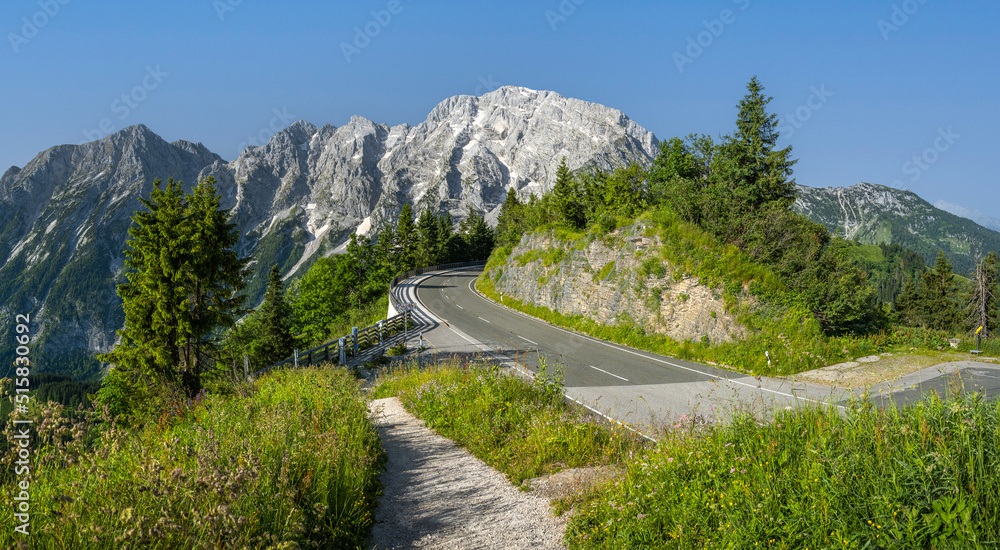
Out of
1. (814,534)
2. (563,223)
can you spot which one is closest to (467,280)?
(563,223)

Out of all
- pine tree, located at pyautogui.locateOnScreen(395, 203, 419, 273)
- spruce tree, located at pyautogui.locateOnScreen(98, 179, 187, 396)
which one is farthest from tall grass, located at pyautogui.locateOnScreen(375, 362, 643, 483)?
pine tree, located at pyautogui.locateOnScreen(395, 203, 419, 273)

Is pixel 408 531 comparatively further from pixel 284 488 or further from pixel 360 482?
pixel 284 488

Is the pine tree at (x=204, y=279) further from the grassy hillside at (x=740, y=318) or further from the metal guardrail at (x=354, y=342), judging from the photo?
the grassy hillside at (x=740, y=318)

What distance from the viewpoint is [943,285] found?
157ft

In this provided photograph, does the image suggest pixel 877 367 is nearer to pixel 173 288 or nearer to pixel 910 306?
pixel 173 288

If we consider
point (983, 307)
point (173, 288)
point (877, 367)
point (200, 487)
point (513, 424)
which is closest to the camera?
point (200, 487)

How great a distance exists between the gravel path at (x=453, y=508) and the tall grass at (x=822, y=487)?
64 centimetres

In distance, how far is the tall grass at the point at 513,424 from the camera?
22.5 ft

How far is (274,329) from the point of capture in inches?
1762

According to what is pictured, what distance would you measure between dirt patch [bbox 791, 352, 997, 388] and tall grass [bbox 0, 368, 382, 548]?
50.2 feet

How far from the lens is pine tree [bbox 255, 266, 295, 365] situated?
43562 millimetres

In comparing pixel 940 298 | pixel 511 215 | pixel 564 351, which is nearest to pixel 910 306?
pixel 940 298

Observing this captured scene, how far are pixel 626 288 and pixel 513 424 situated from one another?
17.4 m

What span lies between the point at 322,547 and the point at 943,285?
219ft
